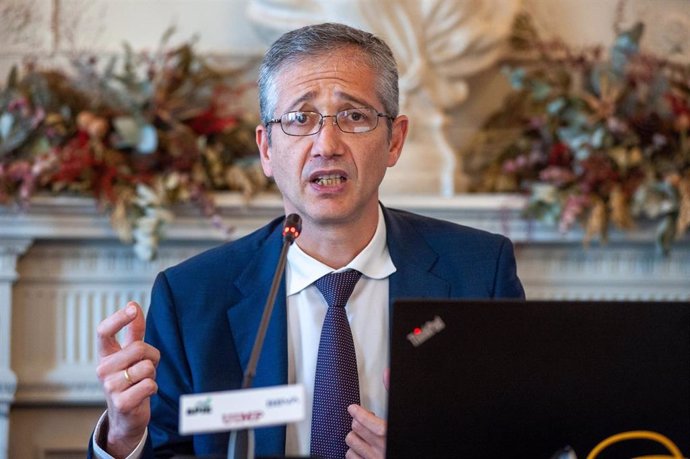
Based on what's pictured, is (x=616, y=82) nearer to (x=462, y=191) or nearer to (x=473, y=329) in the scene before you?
(x=462, y=191)

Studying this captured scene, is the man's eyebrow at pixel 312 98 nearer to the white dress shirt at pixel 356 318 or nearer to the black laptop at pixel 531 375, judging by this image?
the white dress shirt at pixel 356 318

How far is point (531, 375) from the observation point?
1.29 meters

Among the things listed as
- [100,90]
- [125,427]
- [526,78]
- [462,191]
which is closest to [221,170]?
[100,90]

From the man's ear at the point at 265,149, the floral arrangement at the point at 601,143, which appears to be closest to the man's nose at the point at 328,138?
the man's ear at the point at 265,149

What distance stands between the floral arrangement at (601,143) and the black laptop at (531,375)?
1.54 meters

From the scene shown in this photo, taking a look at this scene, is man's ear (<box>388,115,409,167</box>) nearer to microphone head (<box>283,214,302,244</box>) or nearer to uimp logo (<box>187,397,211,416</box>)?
microphone head (<box>283,214,302,244</box>)

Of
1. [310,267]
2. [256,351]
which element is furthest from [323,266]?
[256,351]

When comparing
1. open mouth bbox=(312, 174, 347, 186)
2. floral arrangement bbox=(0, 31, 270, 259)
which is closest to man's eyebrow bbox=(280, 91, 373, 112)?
open mouth bbox=(312, 174, 347, 186)

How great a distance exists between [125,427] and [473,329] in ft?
1.98

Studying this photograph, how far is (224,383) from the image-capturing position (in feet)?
5.90

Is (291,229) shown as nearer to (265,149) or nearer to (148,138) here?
(265,149)

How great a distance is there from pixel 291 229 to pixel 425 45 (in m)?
1.61

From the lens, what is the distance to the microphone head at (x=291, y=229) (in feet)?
4.83

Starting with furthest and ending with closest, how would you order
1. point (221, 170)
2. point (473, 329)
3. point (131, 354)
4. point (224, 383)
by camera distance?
point (221, 170) < point (224, 383) < point (131, 354) < point (473, 329)
